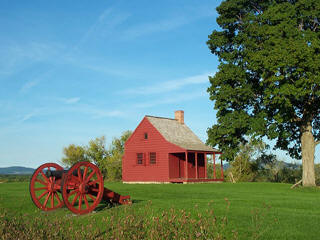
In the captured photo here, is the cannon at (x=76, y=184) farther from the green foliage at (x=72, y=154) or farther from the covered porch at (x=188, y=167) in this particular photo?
the green foliage at (x=72, y=154)

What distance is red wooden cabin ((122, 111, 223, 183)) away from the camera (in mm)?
36625

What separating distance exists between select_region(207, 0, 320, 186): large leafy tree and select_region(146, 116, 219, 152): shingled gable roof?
357 inches

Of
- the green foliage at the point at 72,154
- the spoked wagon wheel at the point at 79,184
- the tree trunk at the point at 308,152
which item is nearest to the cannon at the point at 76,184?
the spoked wagon wheel at the point at 79,184

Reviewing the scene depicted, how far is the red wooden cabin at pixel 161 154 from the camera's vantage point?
3662 centimetres

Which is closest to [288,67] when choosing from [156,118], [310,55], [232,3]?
[310,55]

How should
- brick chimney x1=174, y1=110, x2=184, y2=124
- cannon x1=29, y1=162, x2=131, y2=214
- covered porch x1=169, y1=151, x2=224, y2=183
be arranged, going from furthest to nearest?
1. brick chimney x1=174, y1=110, x2=184, y2=124
2. covered porch x1=169, y1=151, x2=224, y2=183
3. cannon x1=29, y1=162, x2=131, y2=214

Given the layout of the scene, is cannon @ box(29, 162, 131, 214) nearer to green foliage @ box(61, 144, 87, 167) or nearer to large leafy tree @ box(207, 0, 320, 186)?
large leafy tree @ box(207, 0, 320, 186)

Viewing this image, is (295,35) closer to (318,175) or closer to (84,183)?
(84,183)

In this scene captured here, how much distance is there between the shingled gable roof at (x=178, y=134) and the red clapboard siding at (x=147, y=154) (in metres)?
0.61

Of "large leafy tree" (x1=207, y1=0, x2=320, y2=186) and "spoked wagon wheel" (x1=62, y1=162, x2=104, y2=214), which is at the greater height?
"large leafy tree" (x1=207, y1=0, x2=320, y2=186)

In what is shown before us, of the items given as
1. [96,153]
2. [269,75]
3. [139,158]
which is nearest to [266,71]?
[269,75]

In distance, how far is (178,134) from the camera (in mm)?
40406

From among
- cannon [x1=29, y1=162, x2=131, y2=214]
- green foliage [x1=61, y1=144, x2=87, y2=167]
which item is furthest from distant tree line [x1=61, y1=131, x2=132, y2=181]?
cannon [x1=29, y1=162, x2=131, y2=214]

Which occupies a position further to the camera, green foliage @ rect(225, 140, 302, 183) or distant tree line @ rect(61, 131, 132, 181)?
distant tree line @ rect(61, 131, 132, 181)
